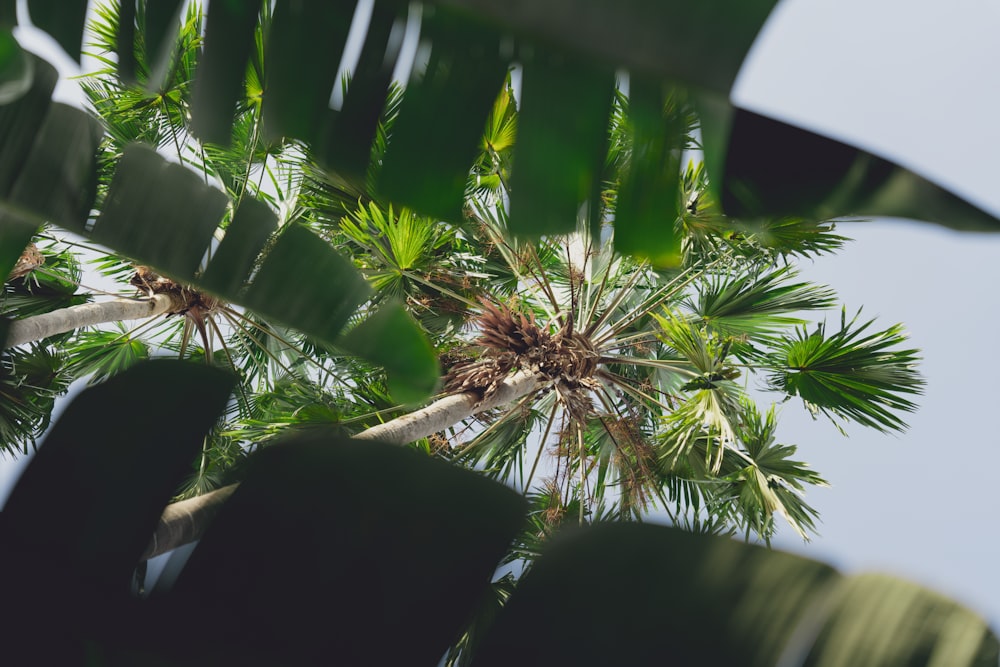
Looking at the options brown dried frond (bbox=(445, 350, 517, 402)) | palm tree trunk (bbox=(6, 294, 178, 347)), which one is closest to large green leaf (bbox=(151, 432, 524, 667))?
brown dried frond (bbox=(445, 350, 517, 402))

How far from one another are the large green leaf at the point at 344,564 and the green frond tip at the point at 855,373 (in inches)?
119

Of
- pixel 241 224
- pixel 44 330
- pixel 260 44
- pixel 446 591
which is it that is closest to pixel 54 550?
pixel 446 591

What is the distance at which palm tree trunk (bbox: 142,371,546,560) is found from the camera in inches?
21.3

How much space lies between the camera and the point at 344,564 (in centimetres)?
45

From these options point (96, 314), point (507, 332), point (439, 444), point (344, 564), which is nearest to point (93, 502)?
point (344, 564)

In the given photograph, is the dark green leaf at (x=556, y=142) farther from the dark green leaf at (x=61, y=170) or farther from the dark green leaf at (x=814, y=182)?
the dark green leaf at (x=61, y=170)

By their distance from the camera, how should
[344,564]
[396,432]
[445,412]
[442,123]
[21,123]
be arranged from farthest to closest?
[445,412], [396,432], [21,123], [442,123], [344,564]

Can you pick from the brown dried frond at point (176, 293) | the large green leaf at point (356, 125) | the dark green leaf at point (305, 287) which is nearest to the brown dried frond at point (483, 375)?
the brown dried frond at point (176, 293)

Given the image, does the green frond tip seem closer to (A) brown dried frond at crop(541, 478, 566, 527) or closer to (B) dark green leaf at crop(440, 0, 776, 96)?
(A) brown dried frond at crop(541, 478, 566, 527)

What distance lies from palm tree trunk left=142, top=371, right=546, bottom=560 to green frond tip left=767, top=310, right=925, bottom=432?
144cm

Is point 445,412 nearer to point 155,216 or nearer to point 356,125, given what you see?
point 155,216

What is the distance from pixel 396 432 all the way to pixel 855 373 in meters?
2.38

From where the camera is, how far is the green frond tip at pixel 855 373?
2951mm

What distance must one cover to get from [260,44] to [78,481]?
45.4 inches
